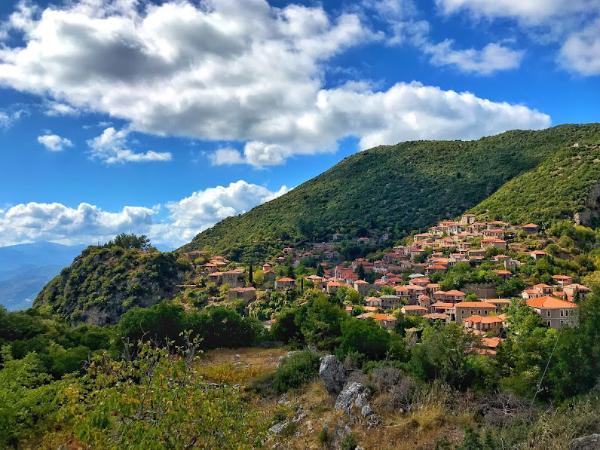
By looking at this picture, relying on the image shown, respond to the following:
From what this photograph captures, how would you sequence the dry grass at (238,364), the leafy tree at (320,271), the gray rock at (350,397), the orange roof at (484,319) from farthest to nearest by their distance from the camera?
the leafy tree at (320,271)
the orange roof at (484,319)
the dry grass at (238,364)
the gray rock at (350,397)

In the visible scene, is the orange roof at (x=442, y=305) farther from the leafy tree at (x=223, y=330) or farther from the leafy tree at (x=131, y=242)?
the leafy tree at (x=131, y=242)

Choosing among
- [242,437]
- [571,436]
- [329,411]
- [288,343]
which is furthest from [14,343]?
[571,436]

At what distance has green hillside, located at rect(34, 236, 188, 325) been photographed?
2355 inches

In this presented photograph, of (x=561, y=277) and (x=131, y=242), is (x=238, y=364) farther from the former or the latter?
(x=131, y=242)

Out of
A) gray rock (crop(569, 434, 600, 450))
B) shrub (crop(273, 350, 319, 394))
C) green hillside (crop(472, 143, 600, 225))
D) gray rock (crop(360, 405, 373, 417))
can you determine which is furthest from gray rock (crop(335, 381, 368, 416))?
green hillside (crop(472, 143, 600, 225))

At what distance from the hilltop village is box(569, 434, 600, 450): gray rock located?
24.3 metres

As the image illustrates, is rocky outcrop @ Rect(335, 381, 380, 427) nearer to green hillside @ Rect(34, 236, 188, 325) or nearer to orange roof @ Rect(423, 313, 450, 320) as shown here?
orange roof @ Rect(423, 313, 450, 320)

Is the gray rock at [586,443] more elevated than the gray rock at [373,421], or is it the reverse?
the gray rock at [586,443]

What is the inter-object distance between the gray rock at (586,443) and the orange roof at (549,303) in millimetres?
35079

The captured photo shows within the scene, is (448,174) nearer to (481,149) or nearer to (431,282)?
(481,149)

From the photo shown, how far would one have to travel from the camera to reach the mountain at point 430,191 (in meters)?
74.5

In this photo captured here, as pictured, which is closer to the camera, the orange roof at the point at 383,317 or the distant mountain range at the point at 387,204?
the orange roof at the point at 383,317

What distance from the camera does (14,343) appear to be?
22750 millimetres

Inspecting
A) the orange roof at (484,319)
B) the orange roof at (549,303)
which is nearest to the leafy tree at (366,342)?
the orange roof at (484,319)
